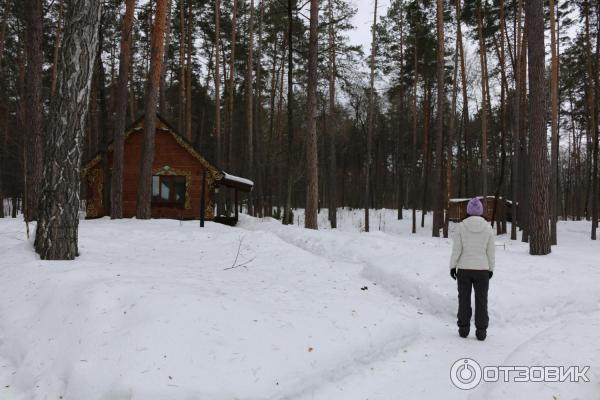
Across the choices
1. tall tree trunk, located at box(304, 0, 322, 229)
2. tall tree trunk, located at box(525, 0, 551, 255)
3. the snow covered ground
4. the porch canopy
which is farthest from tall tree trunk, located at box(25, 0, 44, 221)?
tall tree trunk, located at box(525, 0, 551, 255)

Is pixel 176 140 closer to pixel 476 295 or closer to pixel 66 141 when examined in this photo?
pixel 66 141

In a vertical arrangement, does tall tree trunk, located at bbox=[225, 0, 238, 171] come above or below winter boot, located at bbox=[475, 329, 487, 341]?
above

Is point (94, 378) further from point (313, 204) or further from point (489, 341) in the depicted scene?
point (313, 204)

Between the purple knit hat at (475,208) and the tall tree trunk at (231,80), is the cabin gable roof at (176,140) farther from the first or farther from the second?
the purple knit hat at (475,208)

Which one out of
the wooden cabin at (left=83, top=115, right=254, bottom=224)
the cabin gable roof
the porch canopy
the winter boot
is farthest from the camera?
the porch canopy

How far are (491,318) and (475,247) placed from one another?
1.64 meters

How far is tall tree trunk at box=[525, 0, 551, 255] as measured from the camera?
384 inches

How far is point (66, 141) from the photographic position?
6145mm

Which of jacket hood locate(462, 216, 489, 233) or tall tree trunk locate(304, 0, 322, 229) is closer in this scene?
jacket hood locate(462, 216, 489, 233)

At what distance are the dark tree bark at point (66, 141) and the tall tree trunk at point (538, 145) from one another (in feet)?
34.0

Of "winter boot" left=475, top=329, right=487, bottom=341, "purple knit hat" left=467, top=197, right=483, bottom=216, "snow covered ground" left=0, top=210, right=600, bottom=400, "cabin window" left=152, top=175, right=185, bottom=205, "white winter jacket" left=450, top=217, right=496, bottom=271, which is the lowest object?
"winter boot" left=475, top=329, right=487, bottom=341

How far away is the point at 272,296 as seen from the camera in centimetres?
567

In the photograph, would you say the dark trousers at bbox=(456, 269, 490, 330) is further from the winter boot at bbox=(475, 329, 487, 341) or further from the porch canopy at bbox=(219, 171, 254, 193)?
the porch canopy at bbox=(219, 171, 254, 193)

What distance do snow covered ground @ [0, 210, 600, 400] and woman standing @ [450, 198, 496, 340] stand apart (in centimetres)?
30
